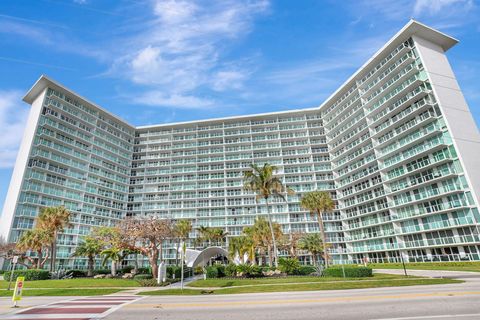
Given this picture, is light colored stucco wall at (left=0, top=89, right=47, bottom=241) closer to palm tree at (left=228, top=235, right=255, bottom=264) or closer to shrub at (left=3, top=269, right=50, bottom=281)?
shrub at (left=3, top=269, right=50, bottom=281)

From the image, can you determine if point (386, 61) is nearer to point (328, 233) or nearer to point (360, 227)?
point (360, 227)

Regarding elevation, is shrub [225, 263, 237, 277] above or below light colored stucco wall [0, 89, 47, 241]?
below

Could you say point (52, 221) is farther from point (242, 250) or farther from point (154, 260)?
point (242, 250)

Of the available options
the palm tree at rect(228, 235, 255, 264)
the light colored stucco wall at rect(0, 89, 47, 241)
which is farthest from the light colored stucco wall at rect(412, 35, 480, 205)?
the light colored stucco wall at rect(0, 89, 47, 241)

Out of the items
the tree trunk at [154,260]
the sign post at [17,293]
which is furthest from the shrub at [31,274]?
the sign post at [17,293]

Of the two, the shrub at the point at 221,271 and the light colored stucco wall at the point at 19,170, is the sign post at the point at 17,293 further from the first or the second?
the light colored stucco wall at the point at 19,170

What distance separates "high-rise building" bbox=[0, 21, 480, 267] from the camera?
47.2m

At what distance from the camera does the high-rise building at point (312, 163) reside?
4725cm

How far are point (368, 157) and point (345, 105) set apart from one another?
17.3 m

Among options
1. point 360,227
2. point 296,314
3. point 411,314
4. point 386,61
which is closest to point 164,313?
point 296,314

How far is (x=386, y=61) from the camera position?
59.8 meters

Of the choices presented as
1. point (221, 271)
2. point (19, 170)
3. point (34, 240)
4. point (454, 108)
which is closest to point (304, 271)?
point (221, 271)

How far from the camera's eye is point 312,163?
79.3 meters

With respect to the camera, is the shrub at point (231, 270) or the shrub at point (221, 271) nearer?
the shrub at point (231, 270)
